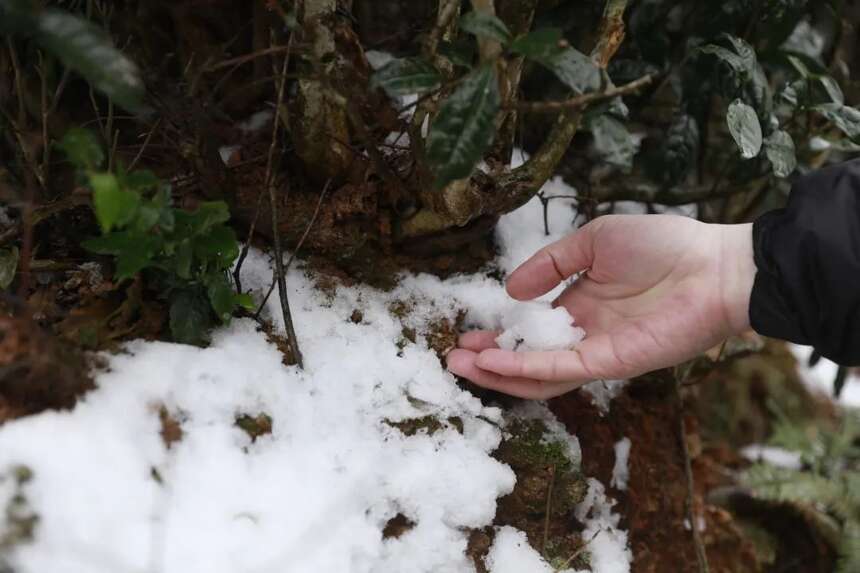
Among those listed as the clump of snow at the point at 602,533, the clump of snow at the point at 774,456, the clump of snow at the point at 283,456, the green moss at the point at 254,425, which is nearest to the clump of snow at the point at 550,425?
the clump of snow at the point at 283,456

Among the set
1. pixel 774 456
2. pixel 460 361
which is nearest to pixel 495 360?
pixel 460 361

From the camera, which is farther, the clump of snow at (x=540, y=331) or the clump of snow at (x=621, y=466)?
the clump of snow at (x=621, y=466)

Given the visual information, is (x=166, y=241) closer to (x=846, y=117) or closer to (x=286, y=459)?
(x=286, y=459)

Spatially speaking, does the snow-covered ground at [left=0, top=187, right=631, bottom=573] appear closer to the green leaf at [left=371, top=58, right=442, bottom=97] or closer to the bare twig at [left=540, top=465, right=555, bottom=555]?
the bare twig at [left=540, top=465, right=555, bottom=555]

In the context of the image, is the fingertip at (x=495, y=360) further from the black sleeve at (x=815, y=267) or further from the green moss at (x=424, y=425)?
the black sleeve at (x=815, y=267)

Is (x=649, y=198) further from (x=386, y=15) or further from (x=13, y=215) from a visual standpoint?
(x=13, y=215)
